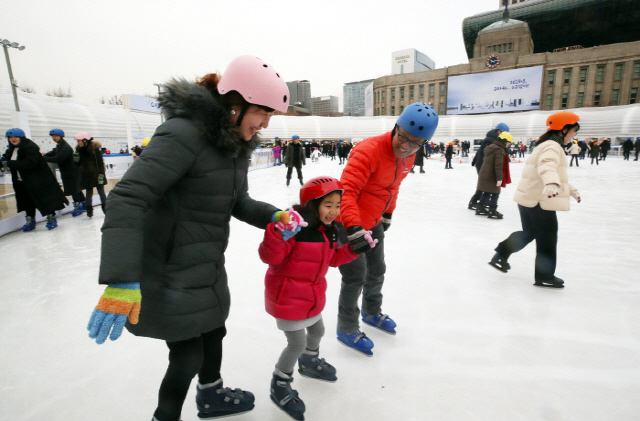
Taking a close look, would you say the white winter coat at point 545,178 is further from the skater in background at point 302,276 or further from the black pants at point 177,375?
the black pants at point 177,375

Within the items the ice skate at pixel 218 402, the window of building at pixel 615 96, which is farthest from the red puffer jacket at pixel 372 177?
the window of building at pixel 615 96

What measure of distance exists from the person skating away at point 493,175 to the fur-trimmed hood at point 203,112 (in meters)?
5.16

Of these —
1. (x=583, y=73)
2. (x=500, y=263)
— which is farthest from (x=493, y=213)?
(x=583, y=73)

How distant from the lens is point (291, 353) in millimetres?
1492

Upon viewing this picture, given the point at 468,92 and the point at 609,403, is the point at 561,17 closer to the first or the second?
the point at 468,92

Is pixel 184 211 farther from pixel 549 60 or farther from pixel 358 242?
pixel 549 60

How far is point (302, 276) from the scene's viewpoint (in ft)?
4.71

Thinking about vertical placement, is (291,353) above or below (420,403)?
above

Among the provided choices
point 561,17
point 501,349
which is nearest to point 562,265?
point 501,349

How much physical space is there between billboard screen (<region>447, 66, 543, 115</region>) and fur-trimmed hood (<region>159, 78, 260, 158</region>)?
49.2m

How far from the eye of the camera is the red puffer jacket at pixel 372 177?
175 centimetres

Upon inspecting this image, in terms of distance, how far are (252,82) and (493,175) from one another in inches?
208

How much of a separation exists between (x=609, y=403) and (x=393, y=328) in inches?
41.7

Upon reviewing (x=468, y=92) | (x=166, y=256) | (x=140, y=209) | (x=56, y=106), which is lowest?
(x=166, y=256)
